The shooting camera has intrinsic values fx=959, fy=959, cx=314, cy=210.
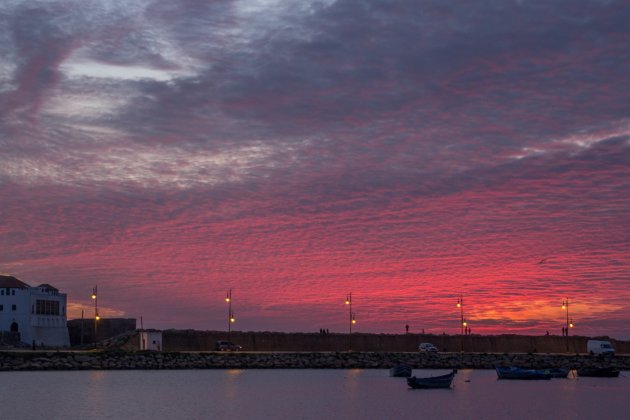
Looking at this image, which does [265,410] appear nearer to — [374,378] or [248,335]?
[374,378]

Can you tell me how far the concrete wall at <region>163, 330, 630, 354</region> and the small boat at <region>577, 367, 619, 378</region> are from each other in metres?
19.8

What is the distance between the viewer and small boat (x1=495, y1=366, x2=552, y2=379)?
4808 inches

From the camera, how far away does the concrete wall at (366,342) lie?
14125cm

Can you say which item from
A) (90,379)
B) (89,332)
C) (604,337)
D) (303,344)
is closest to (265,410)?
(90,379)

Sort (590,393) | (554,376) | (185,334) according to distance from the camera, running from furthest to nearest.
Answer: (185,334) → (554,376) → (590,393)

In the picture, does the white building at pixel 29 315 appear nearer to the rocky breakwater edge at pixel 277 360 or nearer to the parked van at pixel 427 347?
the rocky breakwater edge at pixel 277 360

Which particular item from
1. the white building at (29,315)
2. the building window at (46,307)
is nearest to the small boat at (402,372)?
the white building at (29,315)

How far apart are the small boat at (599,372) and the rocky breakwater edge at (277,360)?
3.85 m

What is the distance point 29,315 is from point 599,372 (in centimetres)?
8288

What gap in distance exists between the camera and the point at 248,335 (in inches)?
5704

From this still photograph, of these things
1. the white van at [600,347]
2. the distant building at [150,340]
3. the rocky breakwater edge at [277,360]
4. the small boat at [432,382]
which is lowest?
the small boat at [432,382]

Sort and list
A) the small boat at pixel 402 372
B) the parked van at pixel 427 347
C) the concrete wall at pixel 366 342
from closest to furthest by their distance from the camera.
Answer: the small boat at pixel 402 372
the parked van at pixel 427 347
the concrete wall at pixel 366 342

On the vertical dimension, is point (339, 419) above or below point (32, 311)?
below

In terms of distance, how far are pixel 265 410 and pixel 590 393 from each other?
142 ft
